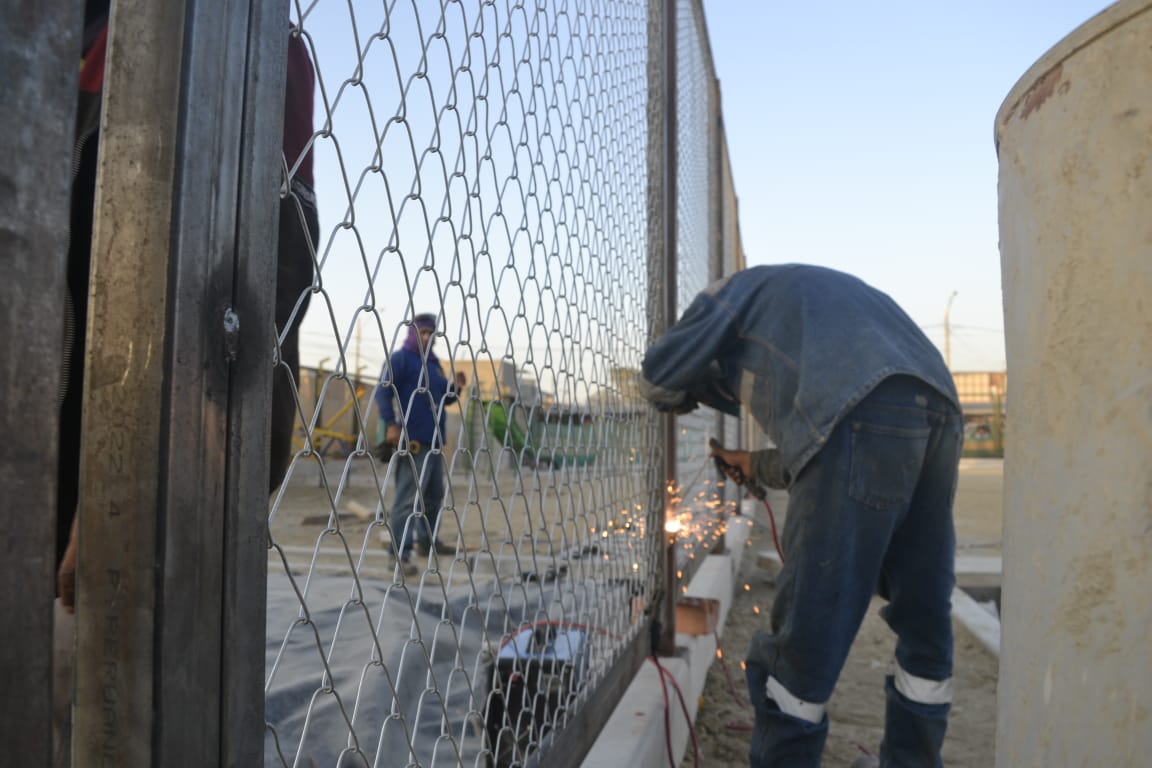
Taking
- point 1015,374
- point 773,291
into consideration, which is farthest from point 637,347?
point 1015,374

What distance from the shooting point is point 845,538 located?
197 centimetres

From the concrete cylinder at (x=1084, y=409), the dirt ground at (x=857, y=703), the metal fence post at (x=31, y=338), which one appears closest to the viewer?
the metal fence post at (x=31, y=338)

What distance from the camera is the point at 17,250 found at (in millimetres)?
479

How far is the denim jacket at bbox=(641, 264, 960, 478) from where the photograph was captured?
2023 millimetres

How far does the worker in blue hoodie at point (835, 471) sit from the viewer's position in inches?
78.3

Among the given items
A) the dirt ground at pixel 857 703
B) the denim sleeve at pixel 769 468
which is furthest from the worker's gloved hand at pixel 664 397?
the dirt ground at pixel 857 703

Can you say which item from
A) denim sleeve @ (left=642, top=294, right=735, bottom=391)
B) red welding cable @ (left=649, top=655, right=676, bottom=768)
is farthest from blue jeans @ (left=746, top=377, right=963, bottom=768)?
denim sleeve @ (left=642, top=294, right=735, bottom=391)

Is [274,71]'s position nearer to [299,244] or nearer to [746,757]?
[299,244]

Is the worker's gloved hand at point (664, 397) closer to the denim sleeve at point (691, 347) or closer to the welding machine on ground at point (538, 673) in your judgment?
the denim sleeve at point (691, 347)

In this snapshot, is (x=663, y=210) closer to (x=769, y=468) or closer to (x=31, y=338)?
(x=769, y=468)

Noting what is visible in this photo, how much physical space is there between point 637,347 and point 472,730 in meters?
1.40

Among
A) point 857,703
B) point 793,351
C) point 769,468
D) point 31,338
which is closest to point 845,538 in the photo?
point 769,468

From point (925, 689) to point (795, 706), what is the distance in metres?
0.48

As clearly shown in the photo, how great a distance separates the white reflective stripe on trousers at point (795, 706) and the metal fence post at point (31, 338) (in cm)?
189
